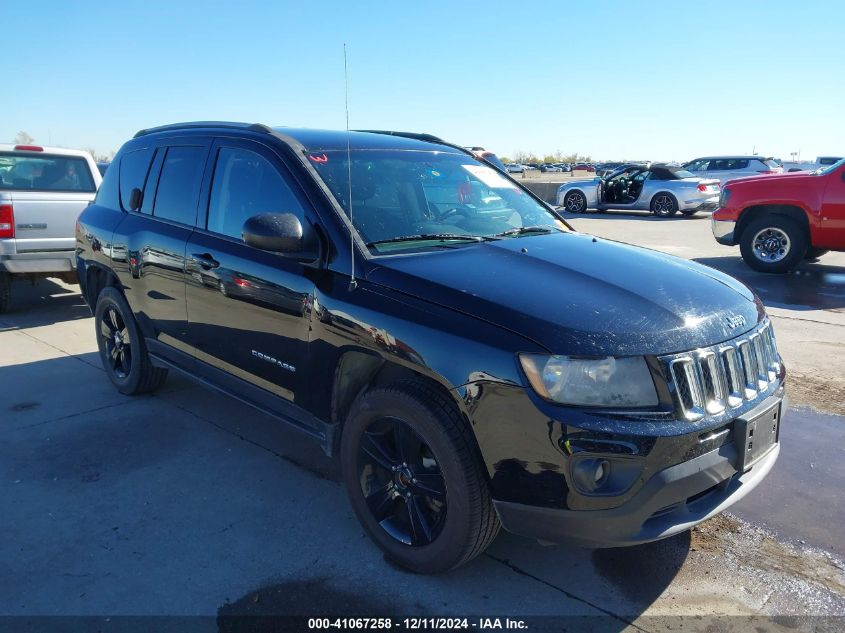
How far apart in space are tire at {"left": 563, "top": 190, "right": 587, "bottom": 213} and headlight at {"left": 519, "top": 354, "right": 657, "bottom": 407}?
19.6 meters

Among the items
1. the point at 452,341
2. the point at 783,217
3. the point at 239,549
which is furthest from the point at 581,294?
the point at 783,217

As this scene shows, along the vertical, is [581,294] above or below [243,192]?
below

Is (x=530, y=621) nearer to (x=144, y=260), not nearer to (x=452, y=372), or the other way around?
(x=452, y=372)

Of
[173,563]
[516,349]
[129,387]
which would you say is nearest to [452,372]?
[516,349]

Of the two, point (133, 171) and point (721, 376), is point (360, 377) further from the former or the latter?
point (133, 171)

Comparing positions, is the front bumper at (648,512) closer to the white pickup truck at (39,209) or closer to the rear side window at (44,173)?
the white pickup truck at (39,209)

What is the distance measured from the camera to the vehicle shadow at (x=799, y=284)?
322 inches

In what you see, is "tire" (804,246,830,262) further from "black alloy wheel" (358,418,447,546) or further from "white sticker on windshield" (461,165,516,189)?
"black alloy wheel" (358,418,447,546)

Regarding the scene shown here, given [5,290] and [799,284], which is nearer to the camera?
[5,290]

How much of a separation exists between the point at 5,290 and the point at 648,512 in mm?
7828

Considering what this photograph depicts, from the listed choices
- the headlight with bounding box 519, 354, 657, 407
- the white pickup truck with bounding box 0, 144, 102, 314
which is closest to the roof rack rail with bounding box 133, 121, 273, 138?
the headlight with bounding box 519, 354, 657, 407

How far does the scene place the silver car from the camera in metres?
19.3

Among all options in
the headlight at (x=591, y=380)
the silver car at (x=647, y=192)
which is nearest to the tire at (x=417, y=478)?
the headlight at (x=591, y=380)

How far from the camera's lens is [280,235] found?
3059 millimetres
